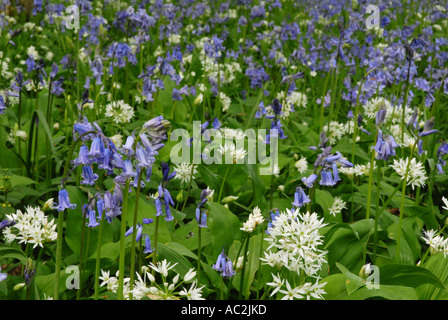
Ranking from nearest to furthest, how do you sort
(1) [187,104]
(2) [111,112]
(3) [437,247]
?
(3) [437,247] < (2) [111,112] < (1) [187,104]

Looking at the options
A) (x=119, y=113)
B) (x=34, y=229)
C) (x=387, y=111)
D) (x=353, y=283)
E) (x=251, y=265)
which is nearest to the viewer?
(x=353, y=283)

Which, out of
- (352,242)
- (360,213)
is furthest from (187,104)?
(352,242)

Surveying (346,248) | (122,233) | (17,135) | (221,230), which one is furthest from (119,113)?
(122,233)

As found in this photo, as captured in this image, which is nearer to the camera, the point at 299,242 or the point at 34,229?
the point at 299,242

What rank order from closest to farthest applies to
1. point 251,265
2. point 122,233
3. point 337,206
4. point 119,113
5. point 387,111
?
point 122,233
point 251,265
point 337,206
point 119,113
point 387,111

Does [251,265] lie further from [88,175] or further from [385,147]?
[88,175]

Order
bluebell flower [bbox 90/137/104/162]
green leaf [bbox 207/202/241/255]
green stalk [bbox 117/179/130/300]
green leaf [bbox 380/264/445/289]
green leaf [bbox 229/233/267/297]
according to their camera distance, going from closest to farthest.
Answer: bluebell flower [bbox 90/137/104/162]
green stalk [bbox 117/179/130/300]
green leaf [bbox 380/264/445/289]
green leaf [bbox 229/233/267/297]
green leaf [bbox 207/202/241/255]

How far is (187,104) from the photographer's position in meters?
4.85

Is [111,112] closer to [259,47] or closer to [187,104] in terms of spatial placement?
[187,104]

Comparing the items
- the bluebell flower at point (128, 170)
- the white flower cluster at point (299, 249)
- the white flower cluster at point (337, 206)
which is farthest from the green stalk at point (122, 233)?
the white flower cluster at point (337, 206)

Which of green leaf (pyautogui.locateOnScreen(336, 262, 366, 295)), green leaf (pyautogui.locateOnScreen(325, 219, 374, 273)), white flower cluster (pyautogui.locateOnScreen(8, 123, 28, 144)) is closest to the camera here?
green leaf (pyautogui.locateOnScreen(336, 262, 366, 295))

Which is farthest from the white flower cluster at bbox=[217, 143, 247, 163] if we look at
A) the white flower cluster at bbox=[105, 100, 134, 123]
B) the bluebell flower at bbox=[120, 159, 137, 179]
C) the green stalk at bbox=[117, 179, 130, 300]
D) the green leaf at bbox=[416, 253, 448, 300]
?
the bluebell flower at bbox=[120, 159, 137, 179]

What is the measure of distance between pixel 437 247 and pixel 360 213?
1049 millimetres

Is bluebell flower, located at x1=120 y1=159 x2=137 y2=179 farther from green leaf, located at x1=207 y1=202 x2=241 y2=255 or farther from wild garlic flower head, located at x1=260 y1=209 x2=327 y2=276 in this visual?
green leaf, located at x1=207 y1=202 x2=241 y2=255
